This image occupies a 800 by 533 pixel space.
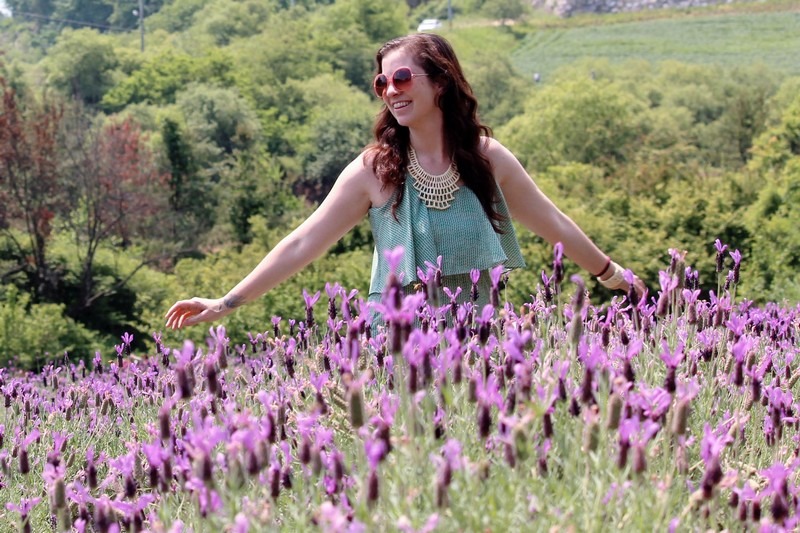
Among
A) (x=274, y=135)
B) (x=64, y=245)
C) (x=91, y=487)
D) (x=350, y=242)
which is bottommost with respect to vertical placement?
(x=274, y=135)

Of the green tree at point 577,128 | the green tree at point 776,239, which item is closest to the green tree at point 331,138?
the green tree at point 577,128

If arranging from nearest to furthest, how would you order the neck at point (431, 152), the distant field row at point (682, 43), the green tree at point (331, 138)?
the neck at point (431, 152) < the green tree at point (331, 138) < the distant field row at point (682, 43)

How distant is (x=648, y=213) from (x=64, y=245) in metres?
11.6

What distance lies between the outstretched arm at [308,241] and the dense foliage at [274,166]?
20.2 feet

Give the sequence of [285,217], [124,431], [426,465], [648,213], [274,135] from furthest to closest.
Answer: [274,135]
[285,217]
[648,213]
[124,431]
[426,465]

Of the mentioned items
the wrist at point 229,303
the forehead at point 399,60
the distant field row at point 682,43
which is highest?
the forehead at point 399,60

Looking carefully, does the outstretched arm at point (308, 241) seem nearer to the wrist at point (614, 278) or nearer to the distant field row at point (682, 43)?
the wrist at point (614, 278)

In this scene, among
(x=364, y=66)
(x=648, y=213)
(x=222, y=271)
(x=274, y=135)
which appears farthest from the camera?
(x=364, y=66)

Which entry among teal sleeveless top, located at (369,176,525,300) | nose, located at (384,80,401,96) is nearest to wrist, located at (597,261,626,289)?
teal sleeveless top, located at (369,176,525,300)

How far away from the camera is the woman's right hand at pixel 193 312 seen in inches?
109

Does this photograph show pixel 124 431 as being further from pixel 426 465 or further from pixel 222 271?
pixel 222 271

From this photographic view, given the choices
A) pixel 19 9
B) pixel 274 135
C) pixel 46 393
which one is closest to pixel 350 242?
pixel 46 393

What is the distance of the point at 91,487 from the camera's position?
1886mm

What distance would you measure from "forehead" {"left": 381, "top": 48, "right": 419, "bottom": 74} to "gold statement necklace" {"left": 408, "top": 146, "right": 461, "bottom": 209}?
0.30 metres
